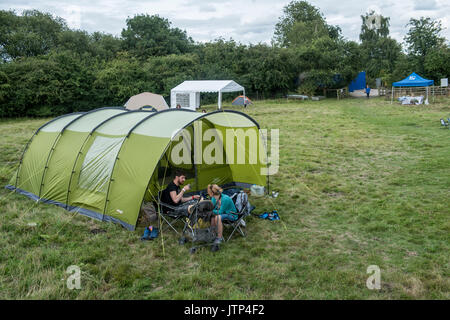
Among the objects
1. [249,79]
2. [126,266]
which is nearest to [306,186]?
[126,266]

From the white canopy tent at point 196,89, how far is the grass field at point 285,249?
541 inches

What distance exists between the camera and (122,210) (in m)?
6.01

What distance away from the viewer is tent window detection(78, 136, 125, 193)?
638cm

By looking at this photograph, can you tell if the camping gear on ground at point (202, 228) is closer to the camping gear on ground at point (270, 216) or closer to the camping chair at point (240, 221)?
the camping chair at point (240, 221)

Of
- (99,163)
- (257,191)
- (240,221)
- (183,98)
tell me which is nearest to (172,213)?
(240,221)

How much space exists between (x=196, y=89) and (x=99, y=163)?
16636 mm

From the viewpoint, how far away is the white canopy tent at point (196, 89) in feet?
72.9

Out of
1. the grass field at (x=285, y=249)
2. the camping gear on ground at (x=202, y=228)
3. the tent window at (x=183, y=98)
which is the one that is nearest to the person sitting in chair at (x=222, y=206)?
the camping gear on ground at (x=202, y=228)

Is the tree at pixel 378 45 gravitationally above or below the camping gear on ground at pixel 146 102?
above

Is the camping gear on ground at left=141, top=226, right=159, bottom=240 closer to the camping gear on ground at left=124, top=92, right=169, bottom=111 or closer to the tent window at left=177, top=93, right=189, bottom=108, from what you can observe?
the camping gear on ground at left=124, top=92, right=169, bottom=111

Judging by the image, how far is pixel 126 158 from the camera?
619cm

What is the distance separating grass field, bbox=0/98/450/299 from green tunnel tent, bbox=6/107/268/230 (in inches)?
15.8

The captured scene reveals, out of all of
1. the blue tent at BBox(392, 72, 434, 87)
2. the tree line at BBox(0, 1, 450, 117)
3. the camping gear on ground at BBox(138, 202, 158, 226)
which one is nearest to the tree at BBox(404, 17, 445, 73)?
the tree line at BBox(0, 1, 450, 117)
